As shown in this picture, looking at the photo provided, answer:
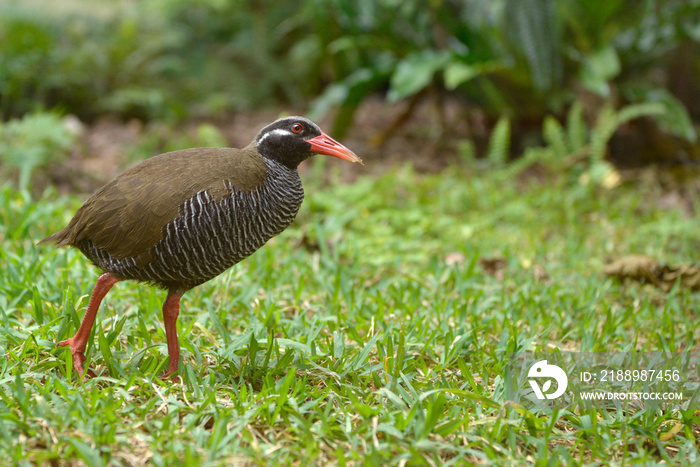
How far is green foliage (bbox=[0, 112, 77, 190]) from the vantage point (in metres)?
5.16

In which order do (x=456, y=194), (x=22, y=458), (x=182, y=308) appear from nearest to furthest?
(x=22, y=458) < (x=182, y=308) < (x=456, y=194)

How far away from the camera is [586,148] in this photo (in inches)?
247

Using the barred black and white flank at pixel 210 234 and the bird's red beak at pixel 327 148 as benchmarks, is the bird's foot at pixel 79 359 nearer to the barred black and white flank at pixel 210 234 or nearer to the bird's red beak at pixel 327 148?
the barred black and white flank at pixel 210 234

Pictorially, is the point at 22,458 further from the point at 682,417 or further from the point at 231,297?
the point at 682,417

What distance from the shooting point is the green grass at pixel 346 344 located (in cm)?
239

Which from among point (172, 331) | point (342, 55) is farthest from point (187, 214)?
point (342, 55)

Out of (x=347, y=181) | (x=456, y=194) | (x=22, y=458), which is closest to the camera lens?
(x=22, y=458)

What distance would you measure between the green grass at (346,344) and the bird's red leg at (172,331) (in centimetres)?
5

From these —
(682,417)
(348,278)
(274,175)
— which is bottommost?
(682,417)

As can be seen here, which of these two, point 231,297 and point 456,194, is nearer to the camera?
point 231,297

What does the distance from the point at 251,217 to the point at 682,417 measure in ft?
6.66

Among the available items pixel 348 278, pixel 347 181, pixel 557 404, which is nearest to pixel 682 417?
pixel 557 404

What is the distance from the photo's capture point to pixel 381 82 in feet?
24.9

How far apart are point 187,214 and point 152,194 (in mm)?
198
